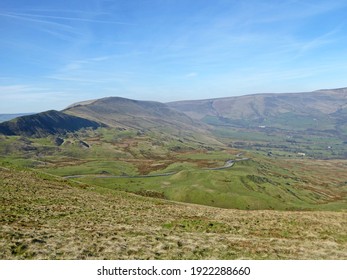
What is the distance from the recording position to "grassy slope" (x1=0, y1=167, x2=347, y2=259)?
21656 millimetres

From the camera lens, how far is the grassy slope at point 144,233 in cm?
2166

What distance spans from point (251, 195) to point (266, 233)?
118136mm

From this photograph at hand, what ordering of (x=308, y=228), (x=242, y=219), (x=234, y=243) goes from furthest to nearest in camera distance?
(x=242, y=219), (x=308, y=228), (x=234, y=243)

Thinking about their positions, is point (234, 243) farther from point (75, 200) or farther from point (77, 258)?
point (75, 200)

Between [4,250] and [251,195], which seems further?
[251,195]

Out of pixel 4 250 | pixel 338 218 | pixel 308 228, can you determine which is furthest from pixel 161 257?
pixel 338 218

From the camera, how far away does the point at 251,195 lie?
146 meters

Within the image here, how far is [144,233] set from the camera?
28266 millimetres

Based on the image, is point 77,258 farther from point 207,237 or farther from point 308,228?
point 308,228
